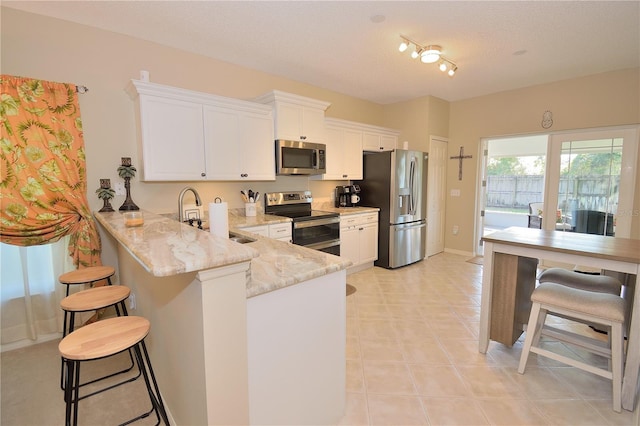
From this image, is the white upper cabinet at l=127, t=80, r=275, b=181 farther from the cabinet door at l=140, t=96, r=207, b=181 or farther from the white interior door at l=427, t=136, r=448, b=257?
the white interior door at l=427, t=136, r=448, b=257

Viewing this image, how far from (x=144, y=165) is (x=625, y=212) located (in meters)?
5.76

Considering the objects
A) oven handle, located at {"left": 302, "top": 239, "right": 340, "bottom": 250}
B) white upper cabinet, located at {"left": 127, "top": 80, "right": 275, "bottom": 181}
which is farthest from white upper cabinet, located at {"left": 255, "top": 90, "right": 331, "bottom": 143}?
oven handle, located at {"left": 302, "top": 239, "right": 340, "bottom": 250}

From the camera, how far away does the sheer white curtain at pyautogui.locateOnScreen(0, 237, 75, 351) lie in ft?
7.96

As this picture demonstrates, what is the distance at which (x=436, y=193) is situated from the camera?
5.30 meters

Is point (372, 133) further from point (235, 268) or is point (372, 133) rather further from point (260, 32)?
point (235, 268)

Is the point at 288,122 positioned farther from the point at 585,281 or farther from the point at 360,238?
the point at 585,281

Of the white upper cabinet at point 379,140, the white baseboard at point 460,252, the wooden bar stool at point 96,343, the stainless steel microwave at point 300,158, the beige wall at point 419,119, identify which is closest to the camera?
the wooden bar stool at point 96,343

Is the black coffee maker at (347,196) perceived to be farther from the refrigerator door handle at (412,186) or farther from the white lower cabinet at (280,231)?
the white lower cabinet at (280,231)

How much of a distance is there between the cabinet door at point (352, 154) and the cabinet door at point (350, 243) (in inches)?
33.6

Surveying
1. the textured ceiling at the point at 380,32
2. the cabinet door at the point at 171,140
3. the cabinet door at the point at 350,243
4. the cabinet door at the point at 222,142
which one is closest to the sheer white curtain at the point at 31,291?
the cabinet door at the point at 171,140

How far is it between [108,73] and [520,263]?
3930 millimetres

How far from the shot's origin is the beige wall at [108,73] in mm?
2412

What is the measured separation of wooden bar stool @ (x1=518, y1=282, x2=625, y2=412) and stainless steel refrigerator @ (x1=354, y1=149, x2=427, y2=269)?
2427 mm

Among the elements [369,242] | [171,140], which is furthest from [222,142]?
[369,242]
